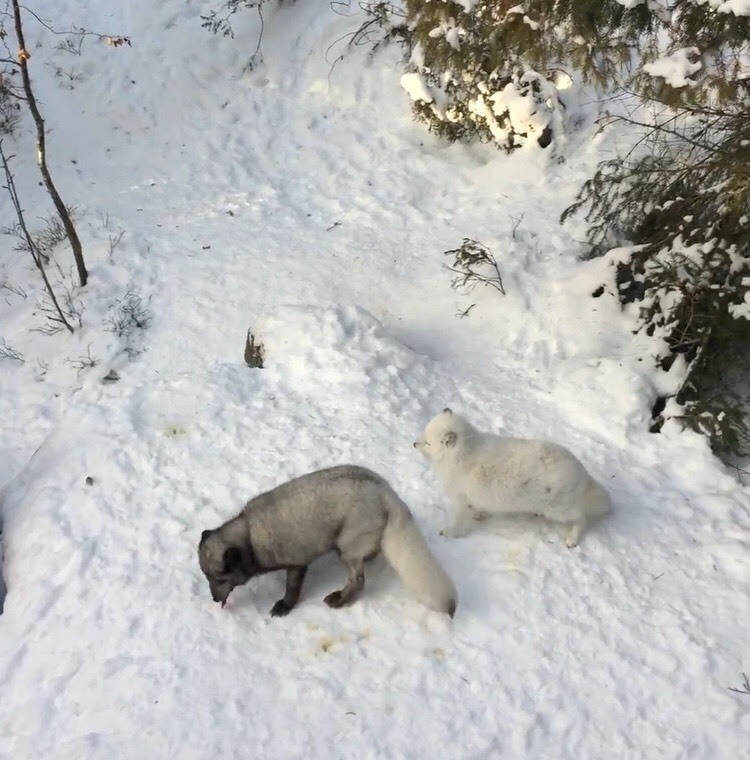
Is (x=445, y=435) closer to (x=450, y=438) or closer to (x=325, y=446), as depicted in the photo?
(x=450, y=438)

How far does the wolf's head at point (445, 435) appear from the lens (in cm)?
492

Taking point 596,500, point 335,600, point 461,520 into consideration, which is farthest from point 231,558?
point 596,500

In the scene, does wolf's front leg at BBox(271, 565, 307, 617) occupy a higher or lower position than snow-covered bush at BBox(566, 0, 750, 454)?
lower

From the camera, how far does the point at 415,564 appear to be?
14.2 feet

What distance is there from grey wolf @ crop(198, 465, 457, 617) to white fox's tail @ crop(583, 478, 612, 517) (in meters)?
1.23

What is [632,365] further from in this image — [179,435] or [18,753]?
[18,753]

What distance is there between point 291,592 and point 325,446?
1.48 meters

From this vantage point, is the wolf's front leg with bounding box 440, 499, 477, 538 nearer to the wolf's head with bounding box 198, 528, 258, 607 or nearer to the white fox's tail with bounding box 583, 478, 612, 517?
the white fox's tail with bounding box 583, 478, 612, 517

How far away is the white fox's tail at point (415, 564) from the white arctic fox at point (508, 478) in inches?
25.2

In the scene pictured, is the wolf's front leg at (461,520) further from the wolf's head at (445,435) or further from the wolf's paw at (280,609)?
the wolf's paw at (280,609)

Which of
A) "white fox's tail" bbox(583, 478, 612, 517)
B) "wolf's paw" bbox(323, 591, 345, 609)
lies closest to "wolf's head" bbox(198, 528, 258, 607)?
"wolf's paw" bbox(323, 591, 345, 609)

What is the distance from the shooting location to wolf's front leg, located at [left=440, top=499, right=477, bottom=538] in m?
4.98

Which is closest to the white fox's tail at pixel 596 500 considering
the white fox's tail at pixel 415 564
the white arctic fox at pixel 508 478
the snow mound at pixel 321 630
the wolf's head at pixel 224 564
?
the white arctic fox at pixel 508 478

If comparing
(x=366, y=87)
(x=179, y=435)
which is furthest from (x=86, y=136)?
(x=179, y=435)
